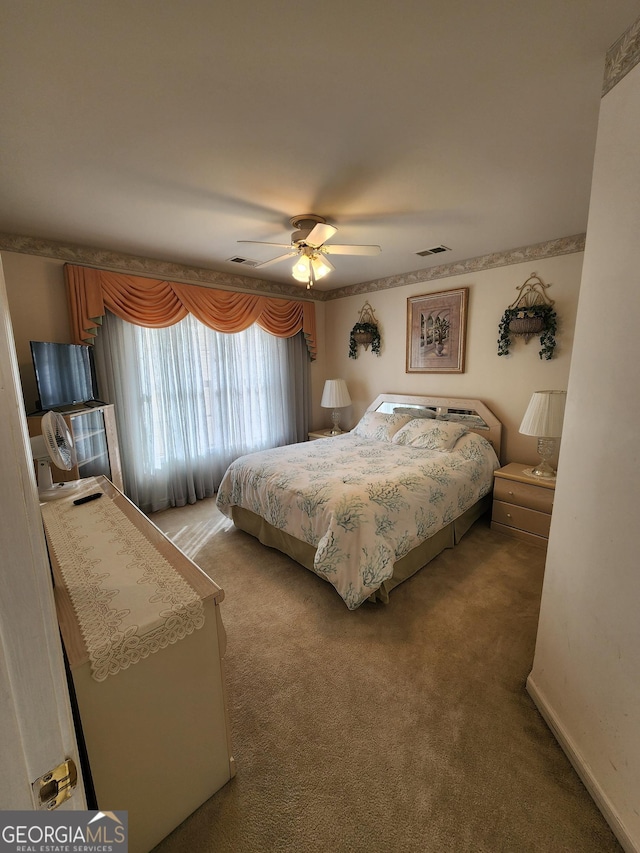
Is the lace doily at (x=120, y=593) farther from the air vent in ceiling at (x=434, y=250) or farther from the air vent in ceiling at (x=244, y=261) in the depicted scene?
the air vent in ceiling at (x=434, y=250)

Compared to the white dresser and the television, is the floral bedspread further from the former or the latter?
the television

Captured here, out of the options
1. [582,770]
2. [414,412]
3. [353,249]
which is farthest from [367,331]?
[582,770]

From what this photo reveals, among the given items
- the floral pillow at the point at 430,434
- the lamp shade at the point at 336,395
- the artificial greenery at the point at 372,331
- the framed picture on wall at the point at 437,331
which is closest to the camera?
the floral pillow at the point at 430,434

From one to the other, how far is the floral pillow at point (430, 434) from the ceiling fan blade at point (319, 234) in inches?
78.6

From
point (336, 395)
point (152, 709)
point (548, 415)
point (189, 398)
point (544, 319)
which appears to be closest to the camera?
point (152, 709)

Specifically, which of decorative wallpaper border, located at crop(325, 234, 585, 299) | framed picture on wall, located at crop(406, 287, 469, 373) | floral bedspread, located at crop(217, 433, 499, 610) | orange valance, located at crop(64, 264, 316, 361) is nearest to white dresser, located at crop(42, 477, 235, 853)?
floral bedspread, located at crop(217, 433, 499, 610)

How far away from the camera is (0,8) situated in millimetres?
975

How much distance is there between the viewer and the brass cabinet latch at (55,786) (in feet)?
1.52

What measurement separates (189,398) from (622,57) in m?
3.59

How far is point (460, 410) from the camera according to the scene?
11.8 feet

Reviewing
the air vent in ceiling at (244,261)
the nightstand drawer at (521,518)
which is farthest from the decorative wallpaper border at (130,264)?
the nightstand drawer at (521,518)

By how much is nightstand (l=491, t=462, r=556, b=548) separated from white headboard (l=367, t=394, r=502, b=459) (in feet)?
1.41

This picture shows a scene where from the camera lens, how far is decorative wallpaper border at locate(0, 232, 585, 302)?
9.05 feet

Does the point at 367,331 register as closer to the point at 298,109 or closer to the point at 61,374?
the point at 298,109
